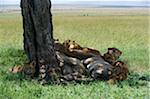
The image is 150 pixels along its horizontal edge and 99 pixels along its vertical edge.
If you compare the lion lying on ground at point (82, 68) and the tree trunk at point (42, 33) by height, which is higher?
the tree trunk at point (42, 33)

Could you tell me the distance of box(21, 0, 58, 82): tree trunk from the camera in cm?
1051

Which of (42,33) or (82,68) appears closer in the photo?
(42,33)

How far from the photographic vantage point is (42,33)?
34.7ft

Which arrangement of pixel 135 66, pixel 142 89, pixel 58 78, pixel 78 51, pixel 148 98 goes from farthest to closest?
pixel 135 66 < pixel 78 51 < pixel 58 78 < pixel 142 89 < pixel 148 98

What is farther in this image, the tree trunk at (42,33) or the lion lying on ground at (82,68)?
the lion lying on ground at (82,68)

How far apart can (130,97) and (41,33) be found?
246 centimetres

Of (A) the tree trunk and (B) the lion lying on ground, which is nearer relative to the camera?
(A) the tree trunk

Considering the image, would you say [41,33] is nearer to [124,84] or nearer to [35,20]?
[35,20]

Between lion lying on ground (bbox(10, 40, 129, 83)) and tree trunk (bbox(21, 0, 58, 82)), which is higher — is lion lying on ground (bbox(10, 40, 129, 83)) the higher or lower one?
the lower one

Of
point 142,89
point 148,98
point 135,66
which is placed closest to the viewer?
point 148,98

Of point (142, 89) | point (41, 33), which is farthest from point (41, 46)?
point (142, 89)

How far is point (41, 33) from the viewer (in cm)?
1059

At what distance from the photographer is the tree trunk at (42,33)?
34.5 feet

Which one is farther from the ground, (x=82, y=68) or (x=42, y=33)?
(x=42, y=33)
